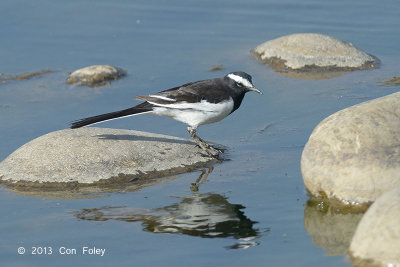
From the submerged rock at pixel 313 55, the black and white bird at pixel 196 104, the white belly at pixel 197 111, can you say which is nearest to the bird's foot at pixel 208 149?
the black and white bird at pixel 196 104

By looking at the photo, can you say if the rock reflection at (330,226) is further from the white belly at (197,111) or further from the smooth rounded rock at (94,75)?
the smooth rounded rock at (94,75)

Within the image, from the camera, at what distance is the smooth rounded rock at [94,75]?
13406 millimetres

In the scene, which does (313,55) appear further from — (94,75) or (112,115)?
(112,115)

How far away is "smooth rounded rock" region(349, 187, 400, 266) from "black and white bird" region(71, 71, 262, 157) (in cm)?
367

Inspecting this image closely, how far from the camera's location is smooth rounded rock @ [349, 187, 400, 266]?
6.33 meters

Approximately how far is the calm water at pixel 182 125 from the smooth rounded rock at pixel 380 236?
272mm

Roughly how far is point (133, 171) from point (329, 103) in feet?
12.8

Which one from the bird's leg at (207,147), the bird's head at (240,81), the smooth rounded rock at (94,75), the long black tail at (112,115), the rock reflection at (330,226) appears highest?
the bird's head at (240,81)

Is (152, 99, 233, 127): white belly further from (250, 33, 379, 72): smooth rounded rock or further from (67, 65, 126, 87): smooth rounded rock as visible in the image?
(250, 33, 379, 72): smooth rounded rock

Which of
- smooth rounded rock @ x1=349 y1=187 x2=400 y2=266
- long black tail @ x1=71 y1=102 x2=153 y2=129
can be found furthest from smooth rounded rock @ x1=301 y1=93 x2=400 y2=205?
long black tail @ x1=71 y1=102 x2=153 y2=129

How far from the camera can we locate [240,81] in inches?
403

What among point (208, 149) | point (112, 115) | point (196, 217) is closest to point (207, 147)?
point (208, 149)

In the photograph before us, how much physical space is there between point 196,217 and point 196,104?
2.21 metres

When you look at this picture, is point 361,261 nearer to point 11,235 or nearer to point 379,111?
point 379,111
